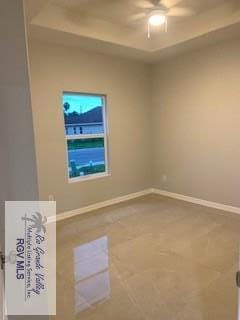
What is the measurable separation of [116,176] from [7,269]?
360 cm

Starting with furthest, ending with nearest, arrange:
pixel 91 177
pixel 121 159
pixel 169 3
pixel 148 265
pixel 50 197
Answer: pixel 121 159
pixel 91 177
pixel 50 197
pixel 169 3
pixel 148 265

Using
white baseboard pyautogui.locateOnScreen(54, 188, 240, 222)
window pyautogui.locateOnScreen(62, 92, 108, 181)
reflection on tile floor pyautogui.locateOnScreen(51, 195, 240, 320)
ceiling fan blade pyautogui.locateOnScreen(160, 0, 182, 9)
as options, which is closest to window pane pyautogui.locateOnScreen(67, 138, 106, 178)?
window pyautogui.locateOnScreen(62, 92, 108, 181)

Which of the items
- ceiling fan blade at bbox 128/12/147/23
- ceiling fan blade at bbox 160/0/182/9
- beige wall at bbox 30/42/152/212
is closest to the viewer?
ceiling fan blade at bbox 160/0/182/9

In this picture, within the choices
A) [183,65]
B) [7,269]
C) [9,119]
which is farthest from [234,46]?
[7,269]

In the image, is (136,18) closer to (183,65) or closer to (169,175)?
(183,65)

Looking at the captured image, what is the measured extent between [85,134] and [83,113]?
355 mm

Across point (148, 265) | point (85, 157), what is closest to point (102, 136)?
point (85, 157)

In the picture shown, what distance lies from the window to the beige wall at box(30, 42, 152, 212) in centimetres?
14

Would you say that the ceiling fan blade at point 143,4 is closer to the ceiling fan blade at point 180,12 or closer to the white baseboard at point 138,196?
the ceiling fan blade at point 180,12

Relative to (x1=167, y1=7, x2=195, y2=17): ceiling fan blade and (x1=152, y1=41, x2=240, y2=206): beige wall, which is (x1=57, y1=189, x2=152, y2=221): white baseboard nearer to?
(x1=152, y1=41, x2=240, y2=206): beige wall

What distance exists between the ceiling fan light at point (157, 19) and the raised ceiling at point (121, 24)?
0.15 metres

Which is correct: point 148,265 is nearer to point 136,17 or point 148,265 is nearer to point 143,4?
point 143,4

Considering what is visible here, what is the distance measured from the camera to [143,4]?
10.2ft

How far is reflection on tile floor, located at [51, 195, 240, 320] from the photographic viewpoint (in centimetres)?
198
